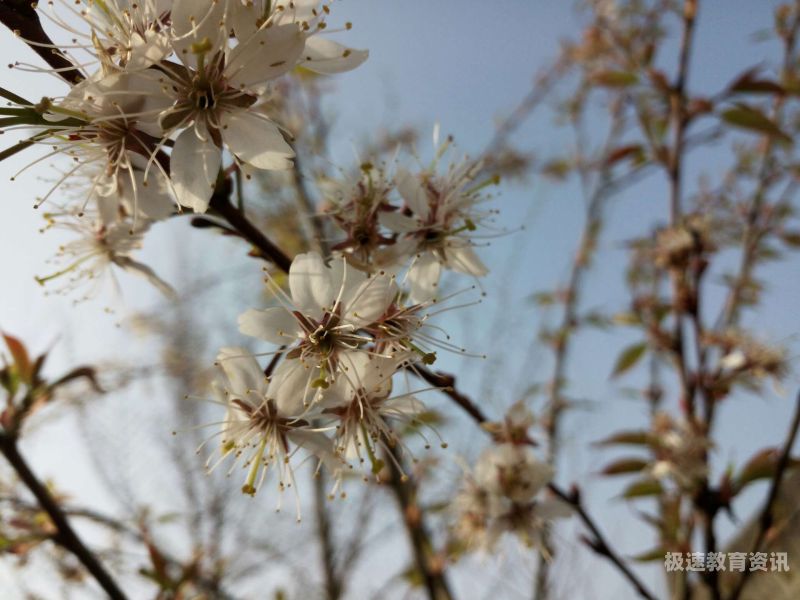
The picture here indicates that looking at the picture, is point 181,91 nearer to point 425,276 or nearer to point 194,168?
point 194,168

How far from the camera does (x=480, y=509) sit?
1130 millimetres

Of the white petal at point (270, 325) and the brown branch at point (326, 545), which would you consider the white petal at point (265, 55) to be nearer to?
the white petal at point (270, 325)

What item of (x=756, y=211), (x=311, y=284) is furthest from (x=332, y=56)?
(x=756, y=211)

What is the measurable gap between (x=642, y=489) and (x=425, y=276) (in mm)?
810

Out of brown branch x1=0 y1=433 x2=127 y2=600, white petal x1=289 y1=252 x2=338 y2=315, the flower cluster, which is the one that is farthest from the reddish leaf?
white petal x1=289 y1=252 x2=338 y2=315

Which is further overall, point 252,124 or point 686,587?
point 686,587

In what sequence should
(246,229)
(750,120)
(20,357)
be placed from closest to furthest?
(246,229), (20,357), (750,120)

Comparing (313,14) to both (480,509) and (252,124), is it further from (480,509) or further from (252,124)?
(480,509)

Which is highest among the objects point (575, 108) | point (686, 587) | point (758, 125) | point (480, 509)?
point (575, 108)

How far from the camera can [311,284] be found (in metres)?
0.62

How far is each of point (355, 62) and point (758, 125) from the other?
106 centimetres

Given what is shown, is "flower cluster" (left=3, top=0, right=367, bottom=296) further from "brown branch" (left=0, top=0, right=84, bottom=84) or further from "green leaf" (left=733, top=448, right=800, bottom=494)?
"green leaf" (left=733, top=448, right=800, bottom=494)

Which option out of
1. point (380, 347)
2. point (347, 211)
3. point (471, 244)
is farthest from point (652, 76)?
point (380, 347)

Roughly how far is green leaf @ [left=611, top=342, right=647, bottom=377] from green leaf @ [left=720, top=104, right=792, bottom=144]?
59 centimetres
